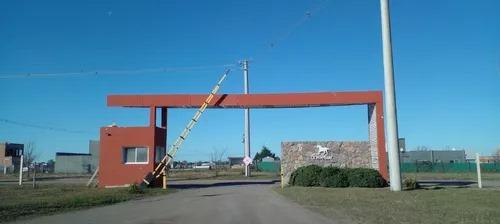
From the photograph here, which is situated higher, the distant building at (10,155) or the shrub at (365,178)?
the distant building at (10,155)

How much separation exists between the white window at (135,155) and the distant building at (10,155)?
69.5 meters

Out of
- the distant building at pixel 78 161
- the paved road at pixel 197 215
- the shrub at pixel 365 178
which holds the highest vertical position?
the distant building at pixel 78 161

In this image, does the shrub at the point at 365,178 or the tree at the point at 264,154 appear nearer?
the shrub at the point at 365,178

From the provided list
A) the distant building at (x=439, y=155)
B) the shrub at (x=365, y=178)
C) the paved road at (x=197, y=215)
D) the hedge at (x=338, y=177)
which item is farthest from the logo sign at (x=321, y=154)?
the distant building at (x=439, y=155)

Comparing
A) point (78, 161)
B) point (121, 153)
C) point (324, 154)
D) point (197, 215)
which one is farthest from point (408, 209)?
point (78, 161)

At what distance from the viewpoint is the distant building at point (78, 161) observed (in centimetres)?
10619

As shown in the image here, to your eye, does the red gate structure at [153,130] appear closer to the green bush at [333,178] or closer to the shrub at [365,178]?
the shrub at [365,178]

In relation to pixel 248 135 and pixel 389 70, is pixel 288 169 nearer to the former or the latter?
pixel 389 70

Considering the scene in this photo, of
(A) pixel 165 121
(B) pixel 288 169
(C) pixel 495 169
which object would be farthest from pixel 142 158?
(C) pixel 495 169

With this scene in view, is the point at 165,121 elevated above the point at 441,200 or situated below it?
above

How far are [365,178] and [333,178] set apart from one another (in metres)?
1.92

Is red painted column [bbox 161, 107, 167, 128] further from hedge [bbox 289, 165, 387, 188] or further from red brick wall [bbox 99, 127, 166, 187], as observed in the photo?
hedge [bbox 289, 165, 387, 188]

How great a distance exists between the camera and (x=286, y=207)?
2000 cm

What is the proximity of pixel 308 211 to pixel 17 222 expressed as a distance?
29.0 ft
